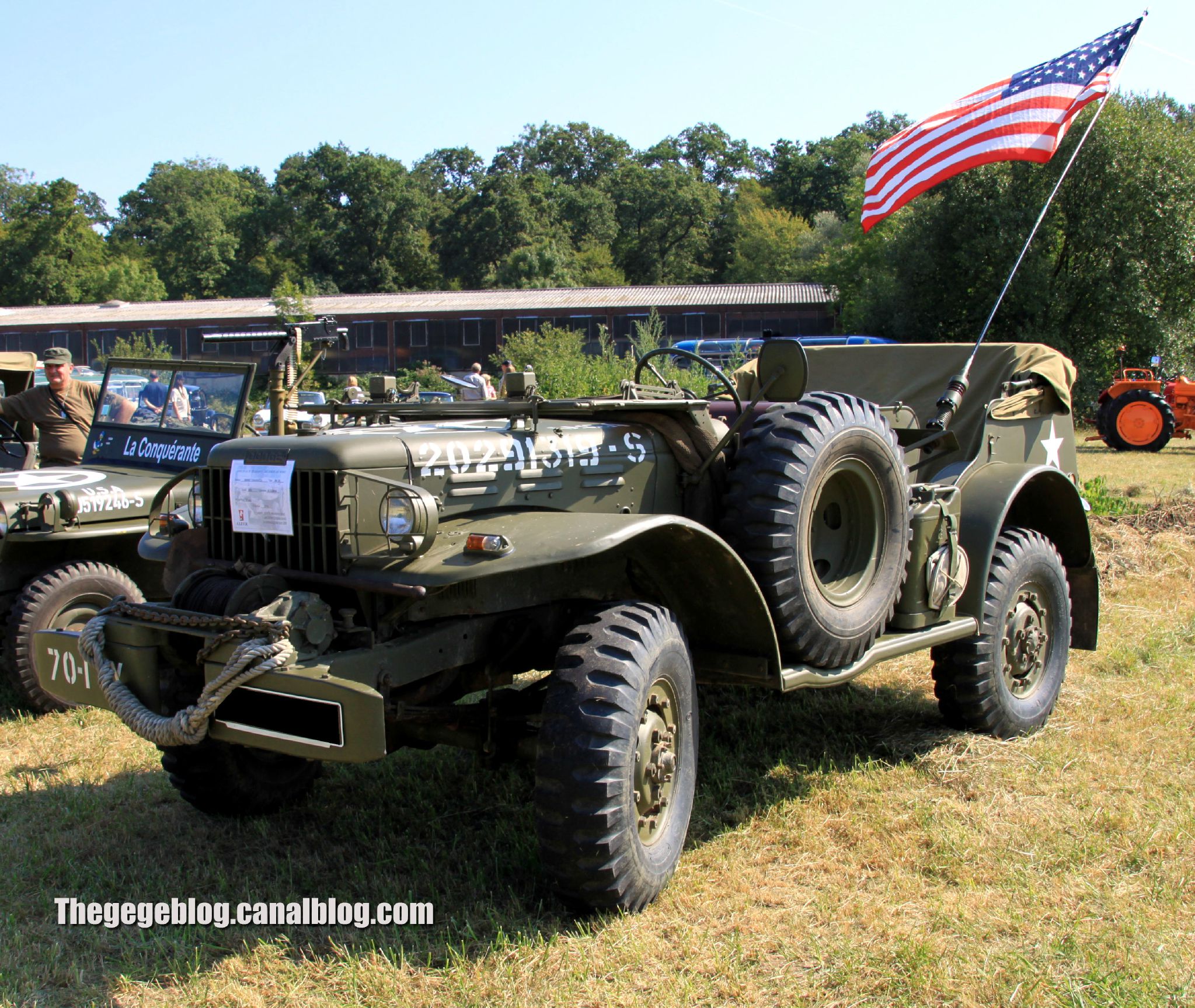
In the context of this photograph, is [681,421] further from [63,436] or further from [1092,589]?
[63,436]

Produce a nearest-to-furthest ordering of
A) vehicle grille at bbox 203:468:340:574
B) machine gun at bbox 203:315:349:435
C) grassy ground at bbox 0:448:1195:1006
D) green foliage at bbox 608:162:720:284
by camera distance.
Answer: grassy ground at bbox 0:448:1195:1006 < vehicle grille at bbox 203:468:340:574 < machine gun at bbox 203:315:349:435 < green foliage at bbox 608:162:720:284

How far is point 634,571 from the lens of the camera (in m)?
3.76

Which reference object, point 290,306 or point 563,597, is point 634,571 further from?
point 290,306

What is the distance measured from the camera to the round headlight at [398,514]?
310cm

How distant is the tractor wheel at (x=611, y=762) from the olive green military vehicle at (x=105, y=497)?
10.1ft

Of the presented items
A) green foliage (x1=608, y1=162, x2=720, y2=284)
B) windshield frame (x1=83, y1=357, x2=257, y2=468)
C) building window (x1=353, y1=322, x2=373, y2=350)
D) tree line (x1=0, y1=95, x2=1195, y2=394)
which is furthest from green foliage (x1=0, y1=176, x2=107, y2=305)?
windshield frame (x1=83, y1=357, x2=257, y2=468)

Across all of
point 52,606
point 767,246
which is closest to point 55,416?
point 52,606

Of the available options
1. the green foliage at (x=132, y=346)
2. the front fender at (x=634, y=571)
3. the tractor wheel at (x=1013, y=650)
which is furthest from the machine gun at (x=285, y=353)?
the green foliage at (x=132, y=346)

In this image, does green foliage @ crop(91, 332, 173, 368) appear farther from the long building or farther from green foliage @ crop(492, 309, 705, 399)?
green foliage @ crop(492, 309, 705, 399)

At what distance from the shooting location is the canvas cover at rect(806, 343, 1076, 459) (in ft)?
18.2

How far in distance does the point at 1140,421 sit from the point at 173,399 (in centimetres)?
1657

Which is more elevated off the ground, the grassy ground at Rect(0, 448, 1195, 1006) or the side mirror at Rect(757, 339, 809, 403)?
the side mirror at Rect(757, 339, 809, 403)

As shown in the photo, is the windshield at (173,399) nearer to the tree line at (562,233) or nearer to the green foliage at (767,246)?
the tree line at (562,233)

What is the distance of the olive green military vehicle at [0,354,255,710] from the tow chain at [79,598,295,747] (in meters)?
2.13
